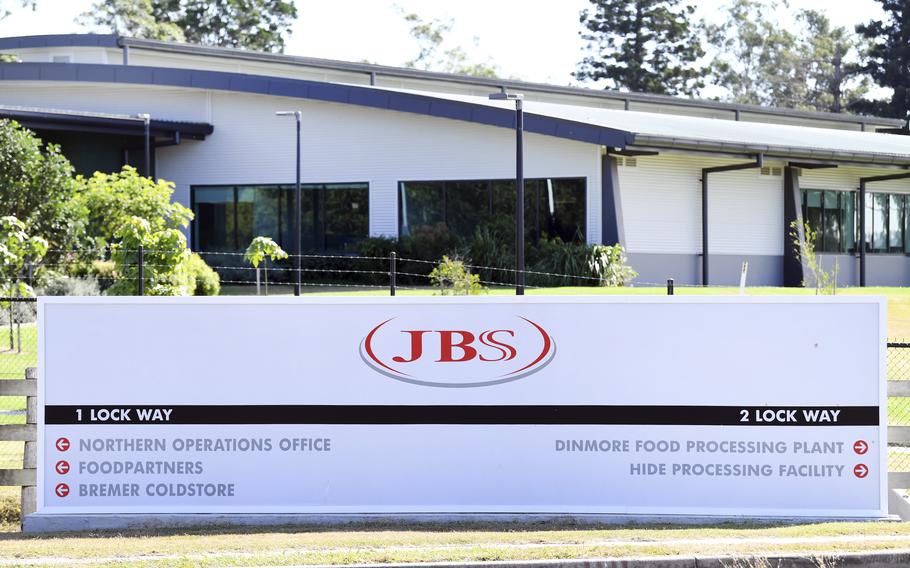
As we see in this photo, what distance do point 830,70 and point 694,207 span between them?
5717 centimetres

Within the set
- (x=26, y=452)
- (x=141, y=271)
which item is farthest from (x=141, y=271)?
(x=26, y=452)

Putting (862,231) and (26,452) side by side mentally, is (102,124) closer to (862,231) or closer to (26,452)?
(862,231)

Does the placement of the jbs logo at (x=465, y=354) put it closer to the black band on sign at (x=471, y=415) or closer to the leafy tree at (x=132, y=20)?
the black band on sign at (x=471, y=415)

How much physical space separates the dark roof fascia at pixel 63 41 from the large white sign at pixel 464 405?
34.3 metres

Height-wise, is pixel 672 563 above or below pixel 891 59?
below

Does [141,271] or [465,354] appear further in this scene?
[141,271]

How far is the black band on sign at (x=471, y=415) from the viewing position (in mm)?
8523

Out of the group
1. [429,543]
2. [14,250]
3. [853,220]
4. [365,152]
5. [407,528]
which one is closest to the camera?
[429,543]

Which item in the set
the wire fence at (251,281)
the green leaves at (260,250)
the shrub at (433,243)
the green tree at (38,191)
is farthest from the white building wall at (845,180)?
the green tree at (38,191)

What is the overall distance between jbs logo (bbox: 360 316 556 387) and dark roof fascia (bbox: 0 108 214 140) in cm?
2275

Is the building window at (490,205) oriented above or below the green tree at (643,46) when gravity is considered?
below

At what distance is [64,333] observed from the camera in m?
8.67

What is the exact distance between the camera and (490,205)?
28672 mm

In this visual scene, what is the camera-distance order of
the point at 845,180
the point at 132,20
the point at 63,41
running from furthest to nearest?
the point at 132,20 < the point at 63,41 < the point at 845,180
